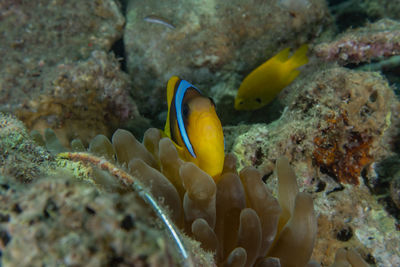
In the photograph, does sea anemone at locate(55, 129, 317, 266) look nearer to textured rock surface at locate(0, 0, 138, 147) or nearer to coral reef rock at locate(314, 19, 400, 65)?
textured rock surface at locate(0, 0, 138, 147)

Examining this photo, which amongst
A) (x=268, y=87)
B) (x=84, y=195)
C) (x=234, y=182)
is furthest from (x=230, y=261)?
(x=268, y=87)

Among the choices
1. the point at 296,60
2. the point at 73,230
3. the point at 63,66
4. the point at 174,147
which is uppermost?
the point at 73,230

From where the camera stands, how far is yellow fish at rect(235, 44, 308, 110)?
327 centimetres

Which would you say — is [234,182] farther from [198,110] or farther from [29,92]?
[29,92]

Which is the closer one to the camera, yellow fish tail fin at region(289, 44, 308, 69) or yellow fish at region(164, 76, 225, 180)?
yellow fish at region(164, 76, 225, 180)

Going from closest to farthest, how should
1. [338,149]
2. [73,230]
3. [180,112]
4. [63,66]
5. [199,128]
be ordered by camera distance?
[73,230]
[199,128]
[180,112]
[338,149]
[63,66]

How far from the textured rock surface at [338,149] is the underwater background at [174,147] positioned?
11mm

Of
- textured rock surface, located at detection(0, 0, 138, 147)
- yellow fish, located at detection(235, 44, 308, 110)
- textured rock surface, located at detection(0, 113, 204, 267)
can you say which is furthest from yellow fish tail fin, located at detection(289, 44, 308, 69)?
textured rock surface, located at detection(0, 113, 204, 267)

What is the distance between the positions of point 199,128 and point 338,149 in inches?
48.3

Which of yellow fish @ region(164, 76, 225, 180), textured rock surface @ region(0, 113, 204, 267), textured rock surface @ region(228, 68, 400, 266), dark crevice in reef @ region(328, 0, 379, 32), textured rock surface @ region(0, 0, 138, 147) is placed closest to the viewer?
textured rock surface @ region(0, 113, 204, 267)

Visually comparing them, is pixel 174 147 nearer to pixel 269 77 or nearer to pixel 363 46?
pixel 269 77

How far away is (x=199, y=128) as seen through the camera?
1.57 meters

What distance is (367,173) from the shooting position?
2.35 meters

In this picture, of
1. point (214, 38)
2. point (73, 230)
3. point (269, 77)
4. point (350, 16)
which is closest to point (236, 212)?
point (73, 230)
